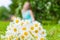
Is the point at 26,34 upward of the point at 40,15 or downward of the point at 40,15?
downward

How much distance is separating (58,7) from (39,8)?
0.57 meters

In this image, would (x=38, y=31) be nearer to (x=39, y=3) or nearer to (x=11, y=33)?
(x=11, y=33)

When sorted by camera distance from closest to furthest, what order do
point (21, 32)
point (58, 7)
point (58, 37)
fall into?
point (21, 32), point (58, 37), point (58, 7)

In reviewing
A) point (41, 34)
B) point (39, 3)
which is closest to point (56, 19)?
point (39, 3)

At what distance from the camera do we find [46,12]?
25.5ft

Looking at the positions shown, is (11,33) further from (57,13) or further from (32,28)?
(57,13)

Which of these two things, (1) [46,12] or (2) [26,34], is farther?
(1) [46,12]

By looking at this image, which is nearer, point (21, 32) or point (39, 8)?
point (21, 32)

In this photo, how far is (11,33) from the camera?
257 centimetres

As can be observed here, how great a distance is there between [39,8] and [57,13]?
1.85ft

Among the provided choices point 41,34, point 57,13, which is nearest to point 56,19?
point 57,13

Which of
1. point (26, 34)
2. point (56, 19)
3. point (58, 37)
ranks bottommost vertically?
point (26, 34)

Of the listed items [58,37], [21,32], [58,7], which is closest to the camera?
[21,32]

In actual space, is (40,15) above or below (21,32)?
above
